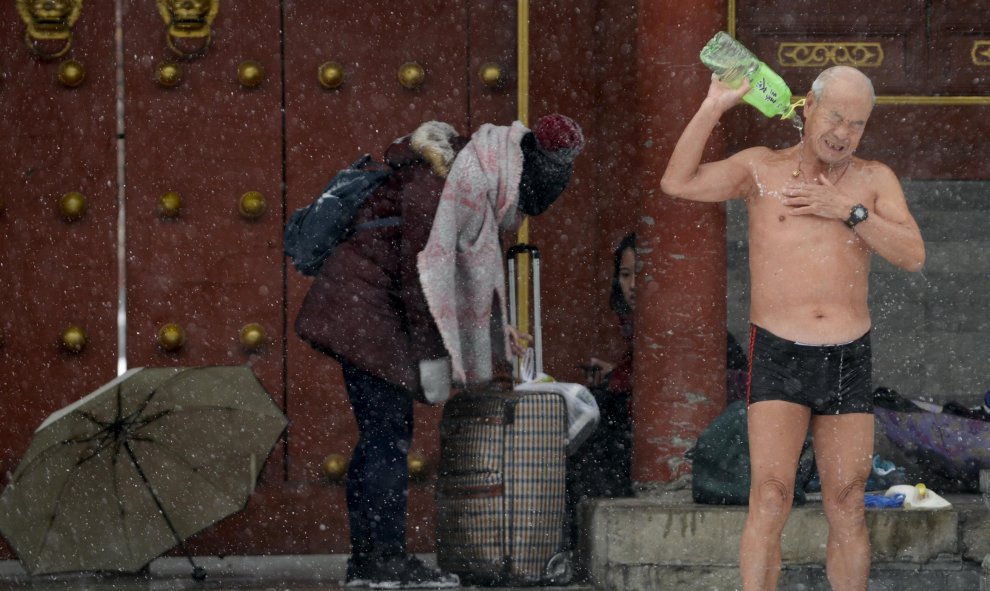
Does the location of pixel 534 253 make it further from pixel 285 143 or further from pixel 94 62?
pixel 94 62

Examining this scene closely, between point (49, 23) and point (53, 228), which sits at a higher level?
point (49, 23)

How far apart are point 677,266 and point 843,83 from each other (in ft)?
5.84

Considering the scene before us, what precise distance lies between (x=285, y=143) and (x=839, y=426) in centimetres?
317

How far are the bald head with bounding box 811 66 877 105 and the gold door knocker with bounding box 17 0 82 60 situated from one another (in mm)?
3585

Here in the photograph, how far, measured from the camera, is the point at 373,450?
6469 mm

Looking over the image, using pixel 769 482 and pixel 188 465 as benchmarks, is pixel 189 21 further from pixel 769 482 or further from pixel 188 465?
pixel 769 482

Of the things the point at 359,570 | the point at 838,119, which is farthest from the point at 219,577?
the point at 838,119

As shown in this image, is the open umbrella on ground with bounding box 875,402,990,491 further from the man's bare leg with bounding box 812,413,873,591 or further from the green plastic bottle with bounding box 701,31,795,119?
the green plastic bottle with bounding box 701,31,795,119

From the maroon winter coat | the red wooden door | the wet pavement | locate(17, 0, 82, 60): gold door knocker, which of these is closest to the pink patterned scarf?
the maroon winter coat

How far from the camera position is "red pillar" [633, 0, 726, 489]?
6.89 meters

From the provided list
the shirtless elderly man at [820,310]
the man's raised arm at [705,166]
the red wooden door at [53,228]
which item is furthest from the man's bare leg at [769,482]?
the red wooden door at [53,228]

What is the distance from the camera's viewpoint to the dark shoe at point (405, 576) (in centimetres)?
644

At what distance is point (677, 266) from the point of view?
6895 millimetres

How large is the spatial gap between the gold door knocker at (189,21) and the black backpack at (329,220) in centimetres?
131
